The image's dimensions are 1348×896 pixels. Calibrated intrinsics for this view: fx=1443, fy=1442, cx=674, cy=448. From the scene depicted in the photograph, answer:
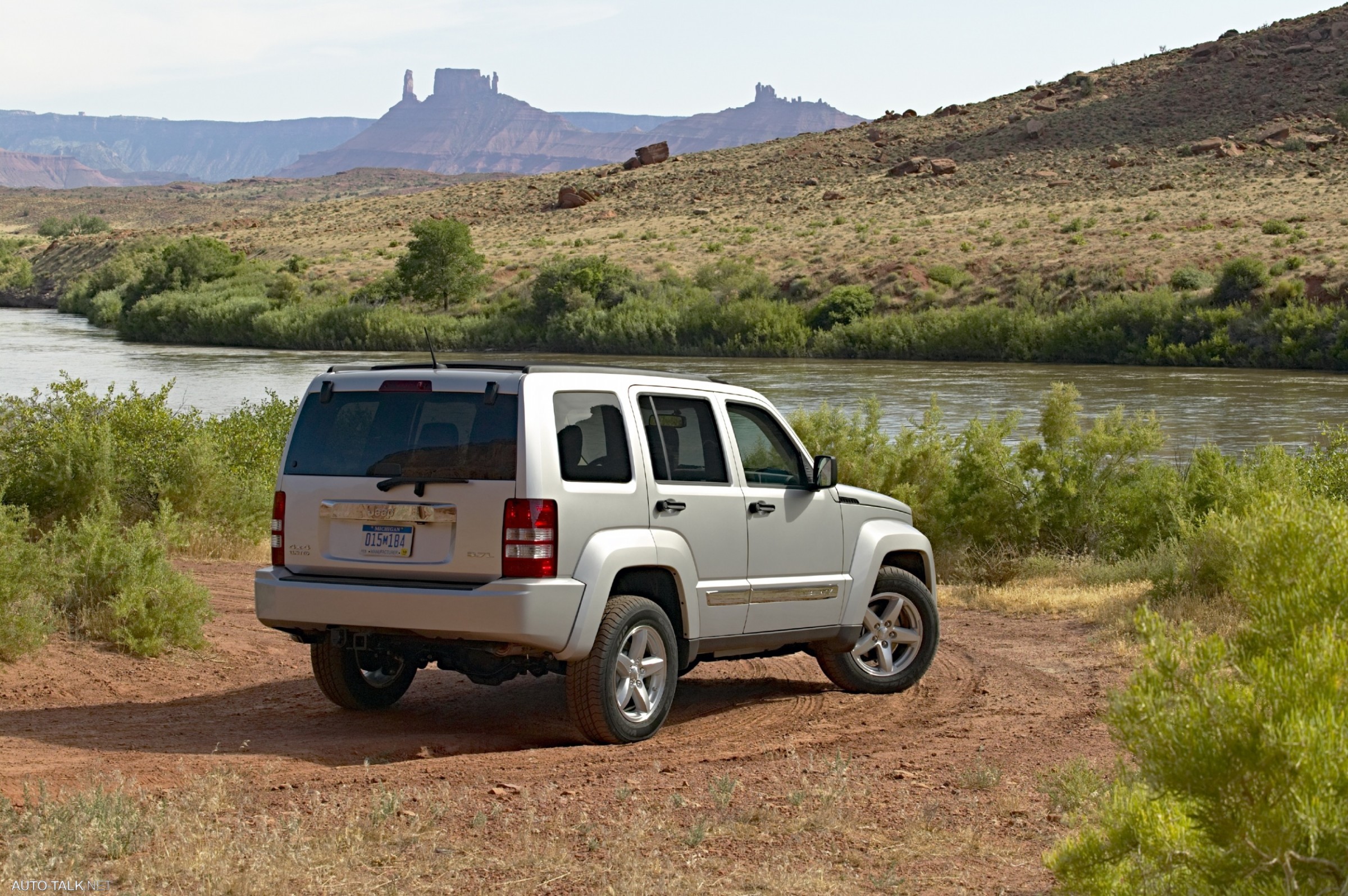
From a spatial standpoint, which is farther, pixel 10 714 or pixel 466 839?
pixel 10 714

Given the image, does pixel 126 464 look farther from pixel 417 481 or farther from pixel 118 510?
pixel 417 481

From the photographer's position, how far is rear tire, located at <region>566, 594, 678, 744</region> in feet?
21.9

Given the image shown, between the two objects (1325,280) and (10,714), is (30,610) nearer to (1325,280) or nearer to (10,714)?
(10,714)

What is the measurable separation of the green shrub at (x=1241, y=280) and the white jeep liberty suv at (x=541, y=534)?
141 feet

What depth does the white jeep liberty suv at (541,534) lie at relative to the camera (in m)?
6.44

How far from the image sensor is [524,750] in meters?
6.76

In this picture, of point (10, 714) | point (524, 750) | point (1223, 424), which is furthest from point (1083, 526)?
point (1223, 424)

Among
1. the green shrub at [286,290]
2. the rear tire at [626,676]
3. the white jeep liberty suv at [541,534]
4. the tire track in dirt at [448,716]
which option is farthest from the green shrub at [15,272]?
the rear tire at [626,676]

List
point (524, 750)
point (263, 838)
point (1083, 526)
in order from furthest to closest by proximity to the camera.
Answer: point (1083, 526)
point (524, 750)
point (263, 838)

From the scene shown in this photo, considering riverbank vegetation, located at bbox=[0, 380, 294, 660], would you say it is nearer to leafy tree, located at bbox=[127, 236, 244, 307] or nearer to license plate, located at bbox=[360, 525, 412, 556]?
license plate, located at bbox=[360, 525, 412, 556]

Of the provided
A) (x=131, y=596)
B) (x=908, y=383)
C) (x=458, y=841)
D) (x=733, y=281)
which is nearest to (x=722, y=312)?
(x=733, y=281)

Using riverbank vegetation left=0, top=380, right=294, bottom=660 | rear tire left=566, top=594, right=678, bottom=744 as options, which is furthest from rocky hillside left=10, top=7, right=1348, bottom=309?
rear tire left=566, top=594, right=678, bottom=744

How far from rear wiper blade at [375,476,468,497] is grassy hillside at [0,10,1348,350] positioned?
1742 inches

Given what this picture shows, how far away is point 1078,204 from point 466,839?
65.7 meters
